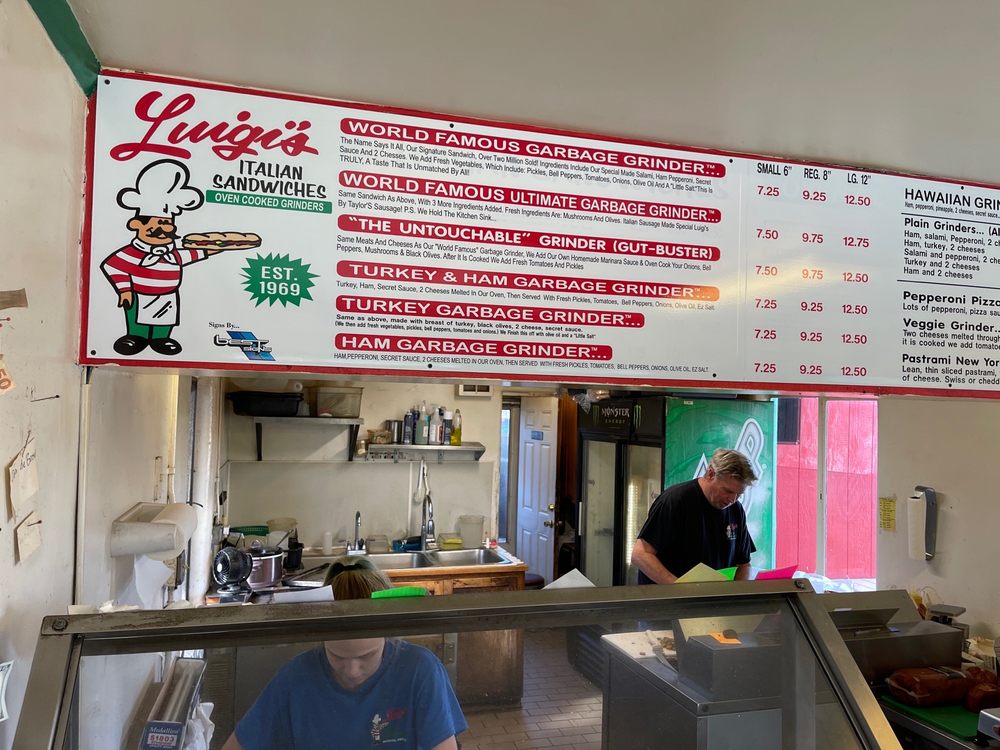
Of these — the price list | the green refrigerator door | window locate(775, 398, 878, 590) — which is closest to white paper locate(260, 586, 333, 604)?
the price list

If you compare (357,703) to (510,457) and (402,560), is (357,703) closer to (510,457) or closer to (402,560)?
(402,560)

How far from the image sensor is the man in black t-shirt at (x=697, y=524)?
3.35 m

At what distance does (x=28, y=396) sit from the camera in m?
0.82

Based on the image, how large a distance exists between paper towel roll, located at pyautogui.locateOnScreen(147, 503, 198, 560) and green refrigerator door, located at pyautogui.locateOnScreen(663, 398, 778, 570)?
4086 mm

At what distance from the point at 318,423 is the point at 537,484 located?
3019 mm

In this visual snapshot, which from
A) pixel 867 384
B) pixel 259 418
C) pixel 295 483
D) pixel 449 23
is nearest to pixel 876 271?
pixel 867 384

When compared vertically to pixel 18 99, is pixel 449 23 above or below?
above

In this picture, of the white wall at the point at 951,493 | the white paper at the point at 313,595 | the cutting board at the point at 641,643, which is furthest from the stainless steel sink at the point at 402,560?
the cutting board at the point at 641,643

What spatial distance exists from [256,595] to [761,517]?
12.5ft

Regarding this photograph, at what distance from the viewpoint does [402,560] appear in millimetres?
4965

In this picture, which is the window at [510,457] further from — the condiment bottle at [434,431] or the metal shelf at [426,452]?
the condiment bottle at [434,431]

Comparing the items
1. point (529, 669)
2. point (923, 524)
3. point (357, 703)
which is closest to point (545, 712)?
point (529, 669)

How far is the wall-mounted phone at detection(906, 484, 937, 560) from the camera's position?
3.29 meters

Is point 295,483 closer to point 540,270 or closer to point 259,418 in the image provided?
point 259,418
